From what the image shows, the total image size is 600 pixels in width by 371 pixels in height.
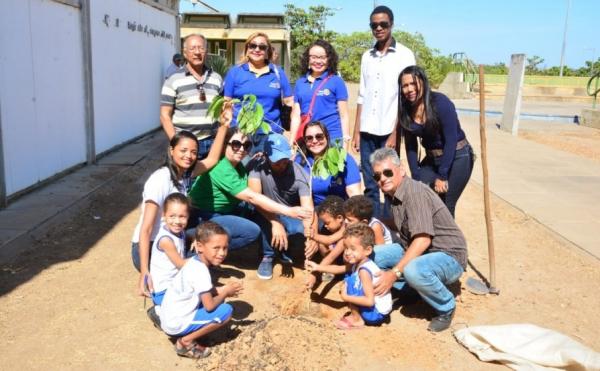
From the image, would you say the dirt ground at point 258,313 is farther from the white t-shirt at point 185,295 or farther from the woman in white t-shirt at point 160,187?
the woman in white t-shirt at point 160,187

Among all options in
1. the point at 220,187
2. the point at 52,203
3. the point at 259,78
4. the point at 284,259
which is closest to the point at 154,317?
the point at 220,187

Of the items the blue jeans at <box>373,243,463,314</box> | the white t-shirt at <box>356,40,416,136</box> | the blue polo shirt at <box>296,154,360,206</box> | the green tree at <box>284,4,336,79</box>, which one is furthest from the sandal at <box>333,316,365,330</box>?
the green tree at <box>284,4,336,79</box>

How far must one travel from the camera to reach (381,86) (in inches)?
195

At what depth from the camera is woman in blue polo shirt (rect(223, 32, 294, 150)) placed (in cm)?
462

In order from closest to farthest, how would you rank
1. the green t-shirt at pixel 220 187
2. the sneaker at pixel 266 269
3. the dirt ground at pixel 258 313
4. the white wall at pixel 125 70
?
the dirt ground at pixel 258 313 → the green t-shirt at pixel 220 187 → the sneaker at pixel 266 269 → the white wall at pixel 125 70

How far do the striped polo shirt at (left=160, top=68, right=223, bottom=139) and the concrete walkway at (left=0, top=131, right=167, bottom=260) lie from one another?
1725 millimetres

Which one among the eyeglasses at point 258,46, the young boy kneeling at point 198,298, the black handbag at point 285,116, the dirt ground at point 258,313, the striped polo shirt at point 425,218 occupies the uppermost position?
the eyeglasses at point 258,46

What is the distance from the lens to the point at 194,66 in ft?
16.0

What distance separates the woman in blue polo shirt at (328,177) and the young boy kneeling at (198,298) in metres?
1.23

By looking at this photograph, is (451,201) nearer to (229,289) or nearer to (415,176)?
(415,176)

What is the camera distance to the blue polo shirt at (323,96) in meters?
4.80

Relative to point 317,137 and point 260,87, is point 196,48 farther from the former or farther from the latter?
point 317,137

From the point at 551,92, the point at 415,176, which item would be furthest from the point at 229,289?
the point at 551,92

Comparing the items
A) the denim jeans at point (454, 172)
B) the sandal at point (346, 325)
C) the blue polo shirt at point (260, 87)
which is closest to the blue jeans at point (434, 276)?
the sandal at point (346, 325)
